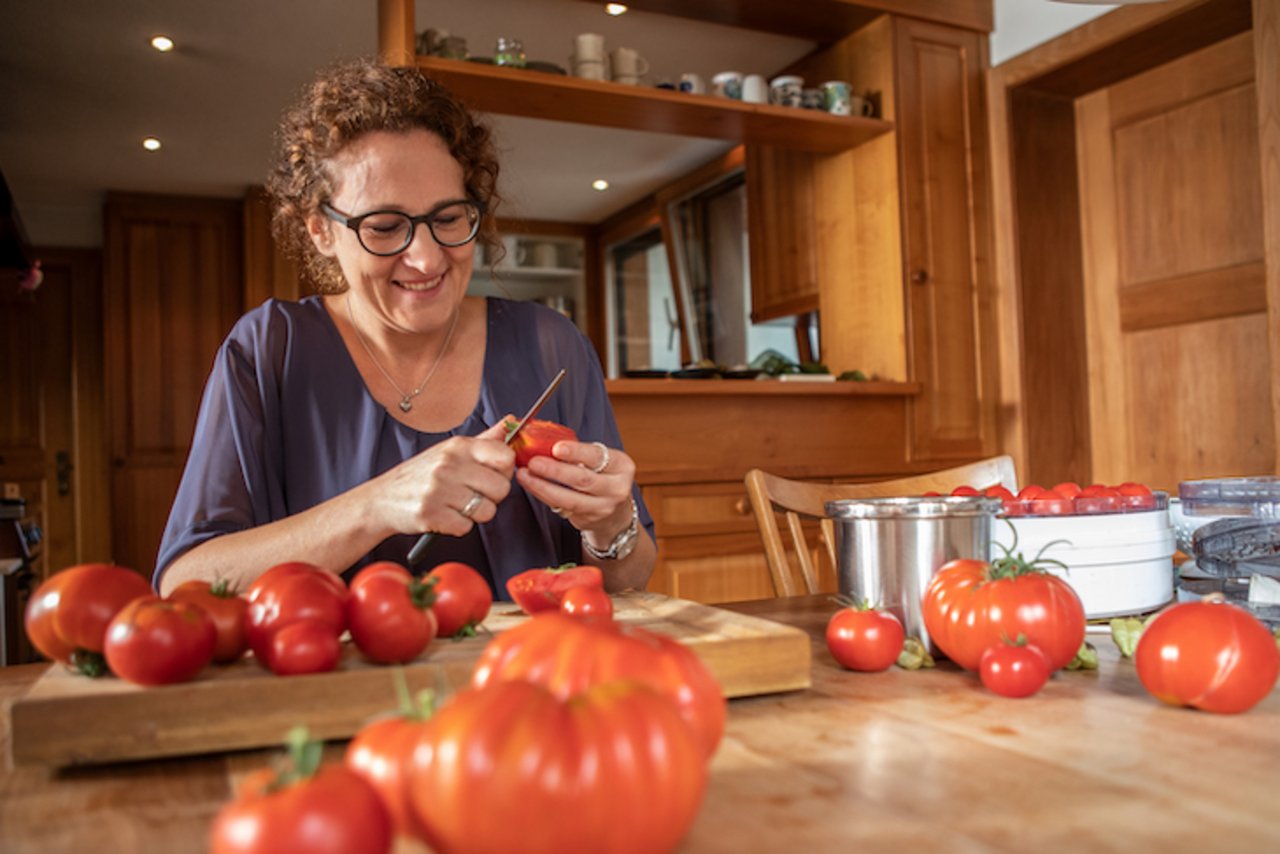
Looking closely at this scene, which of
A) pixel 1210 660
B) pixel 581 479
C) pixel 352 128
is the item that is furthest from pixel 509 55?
pixel 1210 660

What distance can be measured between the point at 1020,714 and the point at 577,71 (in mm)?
3152

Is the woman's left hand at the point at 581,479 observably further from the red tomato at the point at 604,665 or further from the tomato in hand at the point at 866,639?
the red tomato at the point at 604,665

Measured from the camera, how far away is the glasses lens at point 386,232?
1.46 meters

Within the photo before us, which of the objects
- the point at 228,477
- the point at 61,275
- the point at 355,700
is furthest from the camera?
the point at 61,275

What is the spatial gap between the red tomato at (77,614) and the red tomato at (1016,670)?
2.12ft

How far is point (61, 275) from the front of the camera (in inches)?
264

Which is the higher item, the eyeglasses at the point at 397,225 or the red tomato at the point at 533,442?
the eyeglasses at the point at 397,225

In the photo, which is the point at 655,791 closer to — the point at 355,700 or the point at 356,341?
the point at 355,700

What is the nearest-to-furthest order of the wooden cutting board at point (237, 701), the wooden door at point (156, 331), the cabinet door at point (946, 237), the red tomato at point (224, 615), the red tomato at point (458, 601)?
1. the wooden cutting board at point (237, 701)
2. the red tomato at point (224, 615)
3. the red tomato at point (458, 601)
4. the cabinet door at point (946, 237)
5. the wooden door at point (156, 331)

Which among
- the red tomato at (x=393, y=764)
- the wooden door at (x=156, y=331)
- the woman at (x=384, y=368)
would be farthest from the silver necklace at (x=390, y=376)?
the wooden door at (x=156, y=331)

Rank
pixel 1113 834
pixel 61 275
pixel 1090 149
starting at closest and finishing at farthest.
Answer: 1. pixel 1113 834
2. pixel 1090 149
3. pixel 61 275

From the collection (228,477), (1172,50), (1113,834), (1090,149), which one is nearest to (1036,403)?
(1090,149)

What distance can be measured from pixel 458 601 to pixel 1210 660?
1.92 feet

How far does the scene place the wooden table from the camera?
0.55 metres
